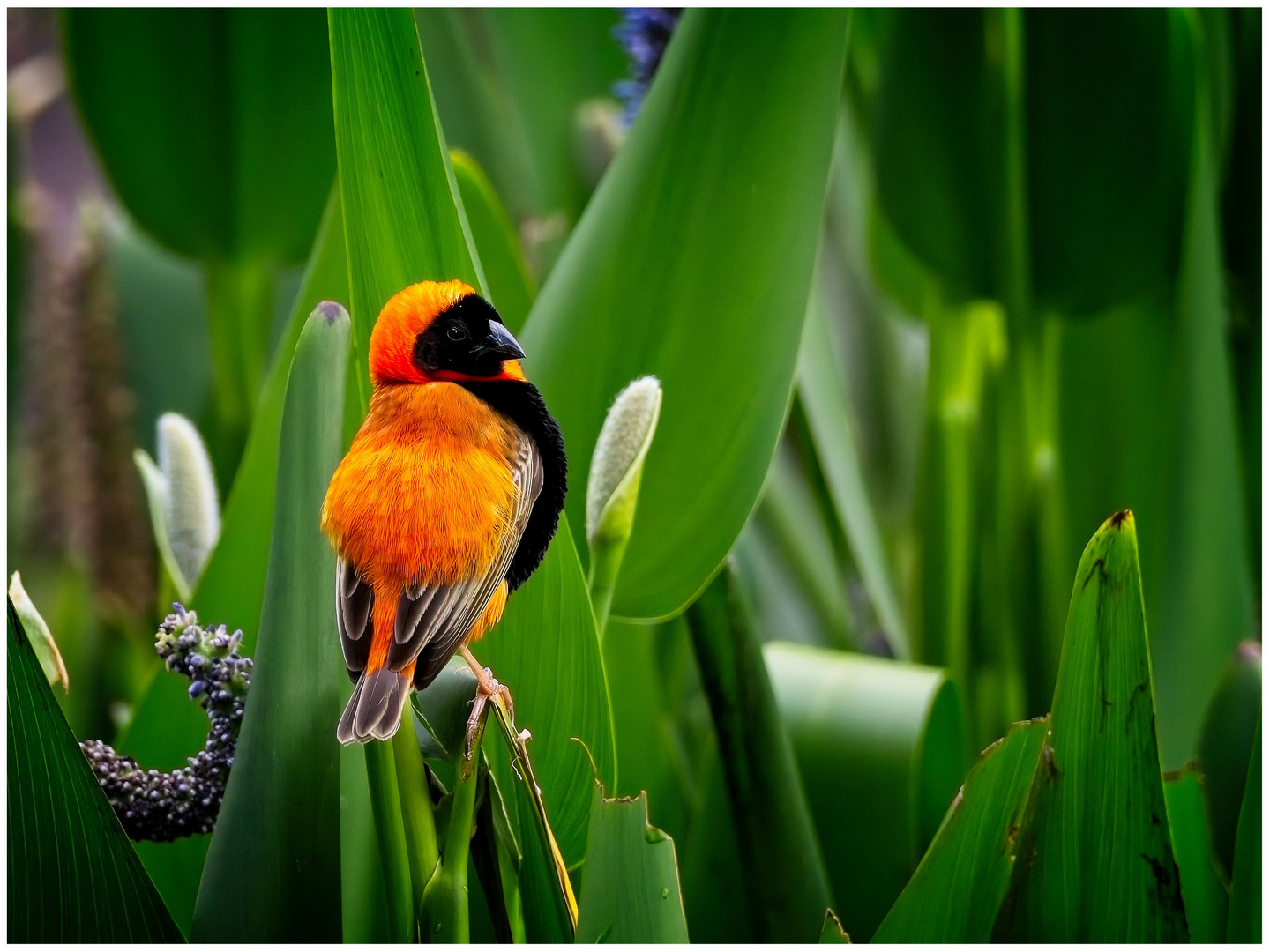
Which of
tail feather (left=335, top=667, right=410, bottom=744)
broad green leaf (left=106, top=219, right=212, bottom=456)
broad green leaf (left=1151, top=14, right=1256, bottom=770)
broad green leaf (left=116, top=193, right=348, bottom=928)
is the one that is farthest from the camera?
broad green leaf (left=106, top=219, right=212, bottom=456)

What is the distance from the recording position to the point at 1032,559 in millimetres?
540

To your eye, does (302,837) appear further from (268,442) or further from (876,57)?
(876,57)

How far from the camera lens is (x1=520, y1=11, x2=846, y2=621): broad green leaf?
0.38 meters

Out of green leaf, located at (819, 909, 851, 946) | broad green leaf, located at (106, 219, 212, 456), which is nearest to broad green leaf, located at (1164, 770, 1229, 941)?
green leaf, located at (819, 909, 851, 946)

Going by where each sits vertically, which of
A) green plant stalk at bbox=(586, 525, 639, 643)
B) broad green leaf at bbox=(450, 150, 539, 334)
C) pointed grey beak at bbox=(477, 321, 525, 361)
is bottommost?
green plant stalk at bbox=(586, 525, 639, 643)

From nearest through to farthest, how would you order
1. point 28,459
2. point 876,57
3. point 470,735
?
1. point 470,735
2. point 876,57
3. point 28,459

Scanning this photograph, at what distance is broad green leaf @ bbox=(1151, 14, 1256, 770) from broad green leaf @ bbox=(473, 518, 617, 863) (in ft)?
0.88

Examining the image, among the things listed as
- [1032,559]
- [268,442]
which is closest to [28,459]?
[268,442]

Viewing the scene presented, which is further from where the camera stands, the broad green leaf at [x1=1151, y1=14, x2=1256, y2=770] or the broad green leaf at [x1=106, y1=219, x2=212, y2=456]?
the broad green leaf at [x1=106, y1=219, x2=212, y2=456]

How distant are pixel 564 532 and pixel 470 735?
64mm

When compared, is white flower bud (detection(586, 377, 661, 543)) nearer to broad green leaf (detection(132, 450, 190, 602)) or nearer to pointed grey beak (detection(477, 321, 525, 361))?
pointed grey beak (detection(477, 321, 525, 361))

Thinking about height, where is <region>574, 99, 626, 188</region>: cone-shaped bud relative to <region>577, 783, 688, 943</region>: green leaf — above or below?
above

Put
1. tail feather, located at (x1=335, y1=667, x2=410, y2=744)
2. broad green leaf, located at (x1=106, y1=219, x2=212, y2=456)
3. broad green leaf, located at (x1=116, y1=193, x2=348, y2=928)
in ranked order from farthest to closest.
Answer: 1. broad green leaf, located at (x1=106, y1=219, x2=212, y2=456)
2. broad green leaf, located at (x1=116, y1=193, x2=348, y2=928)
3. tail feather, located at (x1=335, y1=667, x2=410, y2=744)

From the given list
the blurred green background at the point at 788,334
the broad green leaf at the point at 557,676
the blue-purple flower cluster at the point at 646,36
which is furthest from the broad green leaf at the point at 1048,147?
the broad green leaf at the point at 557,676
